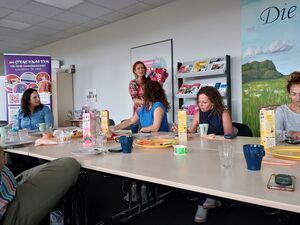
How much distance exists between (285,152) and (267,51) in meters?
2.27

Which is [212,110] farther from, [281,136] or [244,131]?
[281,136]

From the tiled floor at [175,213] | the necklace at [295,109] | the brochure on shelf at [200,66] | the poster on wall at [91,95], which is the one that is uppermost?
the brochure on shelf at [200,66]

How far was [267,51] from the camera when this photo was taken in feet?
10.6

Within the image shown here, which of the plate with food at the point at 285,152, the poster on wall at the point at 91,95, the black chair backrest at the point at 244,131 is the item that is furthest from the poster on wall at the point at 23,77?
the plate with food at the point at 285,152

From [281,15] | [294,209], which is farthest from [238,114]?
[294,209]

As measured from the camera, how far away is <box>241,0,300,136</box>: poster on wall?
3.06m

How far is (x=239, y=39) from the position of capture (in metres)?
3.49

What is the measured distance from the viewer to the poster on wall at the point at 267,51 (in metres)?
3.06

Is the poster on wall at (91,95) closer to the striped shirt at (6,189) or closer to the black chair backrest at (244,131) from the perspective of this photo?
the black chair backrest at (244,131)

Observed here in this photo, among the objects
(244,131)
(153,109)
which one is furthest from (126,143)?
(244,131)

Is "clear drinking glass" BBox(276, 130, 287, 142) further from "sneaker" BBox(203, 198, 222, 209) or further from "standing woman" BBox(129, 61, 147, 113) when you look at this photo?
"standing woman" BBox(129, 61, 147, 113)

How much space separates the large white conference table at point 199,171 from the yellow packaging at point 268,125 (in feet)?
0.52

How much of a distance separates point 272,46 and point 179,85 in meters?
1.39

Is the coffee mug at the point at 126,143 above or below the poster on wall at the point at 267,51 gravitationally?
below
